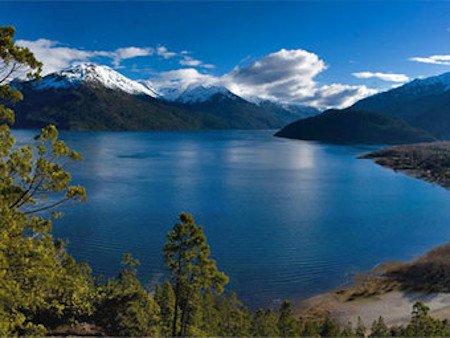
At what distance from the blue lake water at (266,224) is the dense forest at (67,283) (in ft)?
45.2

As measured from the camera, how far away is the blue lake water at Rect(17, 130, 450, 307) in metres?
69.3

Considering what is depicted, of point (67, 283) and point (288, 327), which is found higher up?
point (67, 283)

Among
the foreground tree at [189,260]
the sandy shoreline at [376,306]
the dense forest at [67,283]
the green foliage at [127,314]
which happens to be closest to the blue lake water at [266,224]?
the sandy shoreline at [376,306]

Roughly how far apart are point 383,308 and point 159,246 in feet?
133

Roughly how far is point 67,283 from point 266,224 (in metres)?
80.4

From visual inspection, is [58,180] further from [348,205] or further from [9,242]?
[348,205]

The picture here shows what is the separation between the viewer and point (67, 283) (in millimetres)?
16844

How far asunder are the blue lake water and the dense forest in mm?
13767

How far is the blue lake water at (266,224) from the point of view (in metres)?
69.3

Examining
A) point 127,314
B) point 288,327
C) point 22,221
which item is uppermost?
point 22,221

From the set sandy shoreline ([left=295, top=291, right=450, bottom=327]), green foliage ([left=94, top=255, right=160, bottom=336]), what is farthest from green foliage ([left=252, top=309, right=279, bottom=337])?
sandy shoreline ([left=295, top=291, right=450, bottom=327])

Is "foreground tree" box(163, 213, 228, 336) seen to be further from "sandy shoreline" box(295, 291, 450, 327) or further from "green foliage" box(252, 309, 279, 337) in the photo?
"sandy shoreline" box(295, 291, 450, 327)

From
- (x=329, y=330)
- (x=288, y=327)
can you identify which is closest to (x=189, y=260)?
(x=288, y=327)

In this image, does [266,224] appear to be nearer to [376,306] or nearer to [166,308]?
[376,306]
